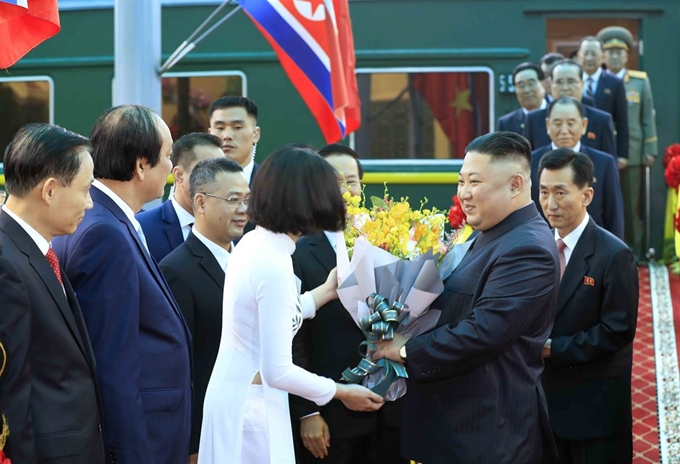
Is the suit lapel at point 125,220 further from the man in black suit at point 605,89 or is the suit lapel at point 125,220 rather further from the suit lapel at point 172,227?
the man in black suit at point 605,89

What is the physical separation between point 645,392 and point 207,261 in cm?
390

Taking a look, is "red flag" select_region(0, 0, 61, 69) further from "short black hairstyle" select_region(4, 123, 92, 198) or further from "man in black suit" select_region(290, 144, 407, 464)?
"short black hairstyle" select_region(4, 123, 92, 198)

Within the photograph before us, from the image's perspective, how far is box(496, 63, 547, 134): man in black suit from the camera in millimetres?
8719

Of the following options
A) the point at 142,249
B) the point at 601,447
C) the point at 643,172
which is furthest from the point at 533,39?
the point at 142,249

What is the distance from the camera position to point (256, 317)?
337 cm

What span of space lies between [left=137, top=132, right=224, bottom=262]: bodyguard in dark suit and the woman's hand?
1.53 meters

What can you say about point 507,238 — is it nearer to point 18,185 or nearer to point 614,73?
point 18,185

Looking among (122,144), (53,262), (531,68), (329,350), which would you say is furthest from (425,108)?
(53,262)

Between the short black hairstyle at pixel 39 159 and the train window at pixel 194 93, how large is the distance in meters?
6.42

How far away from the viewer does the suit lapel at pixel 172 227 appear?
4.99 m

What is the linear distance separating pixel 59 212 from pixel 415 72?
663 centimetres

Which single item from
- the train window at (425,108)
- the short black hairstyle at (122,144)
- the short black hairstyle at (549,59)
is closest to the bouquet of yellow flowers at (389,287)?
the short black hairstyle at (122,144)

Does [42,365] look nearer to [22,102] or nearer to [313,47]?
[313,47]

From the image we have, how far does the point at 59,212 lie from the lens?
9.98 feet
